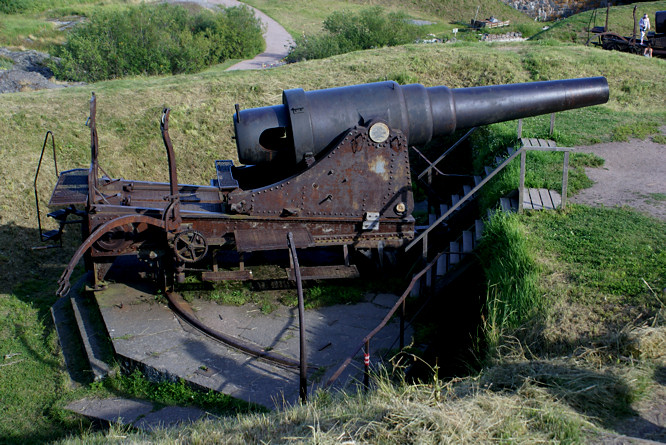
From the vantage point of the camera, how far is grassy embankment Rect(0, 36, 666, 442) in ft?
11.6

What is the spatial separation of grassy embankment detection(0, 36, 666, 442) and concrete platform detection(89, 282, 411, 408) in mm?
676

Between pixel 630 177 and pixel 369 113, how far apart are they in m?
3.60

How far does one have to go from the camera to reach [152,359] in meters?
5.50

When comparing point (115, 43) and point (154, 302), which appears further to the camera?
point (115, 43)

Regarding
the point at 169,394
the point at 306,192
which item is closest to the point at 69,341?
the point at 169,394

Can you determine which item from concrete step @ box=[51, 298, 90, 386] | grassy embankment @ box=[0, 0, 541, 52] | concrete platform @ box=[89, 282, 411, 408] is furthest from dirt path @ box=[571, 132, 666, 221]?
grassy embankment @ box=[0, 0, 541, 52]

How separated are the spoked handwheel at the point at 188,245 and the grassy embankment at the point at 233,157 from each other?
152cm

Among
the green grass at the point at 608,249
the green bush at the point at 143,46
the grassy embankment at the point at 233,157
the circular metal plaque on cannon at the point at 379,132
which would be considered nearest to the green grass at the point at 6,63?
the green bush at the point at 143,46

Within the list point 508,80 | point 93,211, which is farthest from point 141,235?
point 508,80

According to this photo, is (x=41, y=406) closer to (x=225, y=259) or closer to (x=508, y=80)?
(x=225, y=259)

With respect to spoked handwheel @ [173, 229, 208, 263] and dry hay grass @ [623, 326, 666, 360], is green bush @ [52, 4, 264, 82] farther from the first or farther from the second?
dry hay grass @ [623, 326, 666, 360]

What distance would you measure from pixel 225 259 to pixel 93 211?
1856 mm

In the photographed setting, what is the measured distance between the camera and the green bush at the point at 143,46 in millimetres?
18438

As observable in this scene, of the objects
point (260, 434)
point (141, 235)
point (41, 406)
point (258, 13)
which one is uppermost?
point (258, 13)
